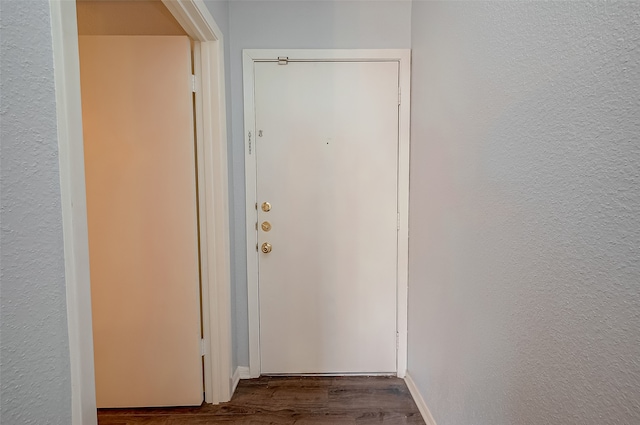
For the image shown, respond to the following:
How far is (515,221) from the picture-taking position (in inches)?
36.0

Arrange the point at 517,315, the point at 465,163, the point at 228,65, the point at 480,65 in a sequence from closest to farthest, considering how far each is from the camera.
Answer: the point at 517,315
the point at 480,65
the point at 465,163
the point at 228,65

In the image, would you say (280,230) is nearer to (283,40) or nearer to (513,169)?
(283,40)

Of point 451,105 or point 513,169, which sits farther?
point 451,105

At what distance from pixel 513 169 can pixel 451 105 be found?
1.82 ft

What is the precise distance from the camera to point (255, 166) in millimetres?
1971

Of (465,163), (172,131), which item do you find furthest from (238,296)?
(465,163)

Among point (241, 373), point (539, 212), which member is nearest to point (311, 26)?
point (539, 212)

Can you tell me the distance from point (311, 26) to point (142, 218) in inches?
57.9

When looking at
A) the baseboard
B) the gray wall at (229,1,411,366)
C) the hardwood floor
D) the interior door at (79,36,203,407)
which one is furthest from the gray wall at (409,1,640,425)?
the interior door at (79,36,203,407)

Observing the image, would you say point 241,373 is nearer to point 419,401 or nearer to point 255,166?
point 419,401

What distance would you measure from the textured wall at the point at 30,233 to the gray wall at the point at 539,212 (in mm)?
1093

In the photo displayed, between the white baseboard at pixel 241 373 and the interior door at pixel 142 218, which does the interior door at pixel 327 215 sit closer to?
the white baseboard at pixel 241 373

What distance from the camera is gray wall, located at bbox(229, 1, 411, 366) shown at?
6.29ft

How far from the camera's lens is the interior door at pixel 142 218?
163 cm
